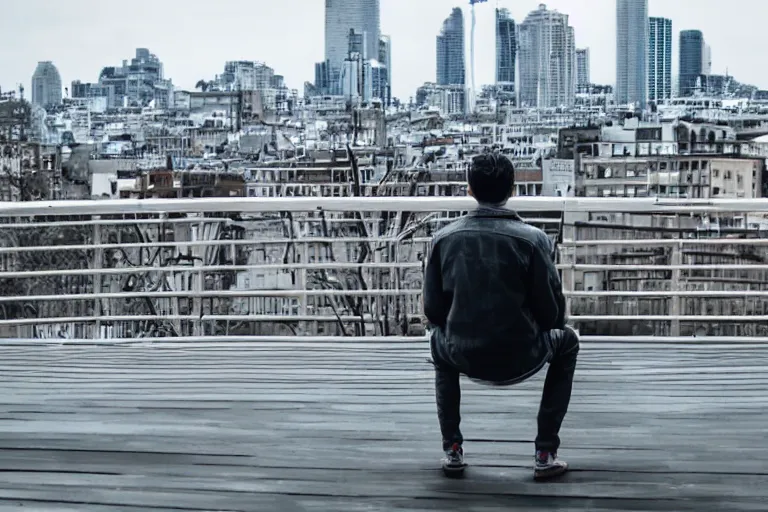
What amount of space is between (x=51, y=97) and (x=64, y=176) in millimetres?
19485

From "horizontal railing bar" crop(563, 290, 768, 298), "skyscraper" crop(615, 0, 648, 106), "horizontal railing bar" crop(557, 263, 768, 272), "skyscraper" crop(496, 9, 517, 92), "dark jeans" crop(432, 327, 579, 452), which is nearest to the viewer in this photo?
"dark jeans" crop(432, 327, 579, 452)

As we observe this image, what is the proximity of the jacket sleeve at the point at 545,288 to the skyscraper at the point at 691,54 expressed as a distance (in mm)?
73444

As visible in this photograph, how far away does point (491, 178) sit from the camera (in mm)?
2648

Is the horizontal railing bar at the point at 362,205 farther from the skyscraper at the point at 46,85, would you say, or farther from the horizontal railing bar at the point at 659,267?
the skyscraper at the point at 46,85

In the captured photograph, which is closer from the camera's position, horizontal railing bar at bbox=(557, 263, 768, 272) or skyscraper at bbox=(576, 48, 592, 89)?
horizontal railing bar at bbox=(557, 263, 768, 272)

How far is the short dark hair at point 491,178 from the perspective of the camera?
2639 millimetres

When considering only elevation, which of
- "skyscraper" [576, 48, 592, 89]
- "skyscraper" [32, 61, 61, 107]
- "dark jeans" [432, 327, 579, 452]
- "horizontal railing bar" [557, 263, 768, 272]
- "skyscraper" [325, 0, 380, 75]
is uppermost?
"skyscraper" [325, 0, 380, 75]

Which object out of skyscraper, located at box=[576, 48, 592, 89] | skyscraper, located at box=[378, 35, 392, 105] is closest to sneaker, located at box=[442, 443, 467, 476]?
skyscraper, located at box=[378, 35, 392, 105]

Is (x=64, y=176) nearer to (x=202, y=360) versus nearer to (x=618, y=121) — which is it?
(x=618, y=121)

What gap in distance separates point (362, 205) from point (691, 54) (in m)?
73.9

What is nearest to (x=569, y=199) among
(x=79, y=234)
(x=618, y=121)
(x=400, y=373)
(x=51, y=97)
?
(x=400, y=373)

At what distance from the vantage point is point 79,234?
2481 centimetres

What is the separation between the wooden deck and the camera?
263 cm

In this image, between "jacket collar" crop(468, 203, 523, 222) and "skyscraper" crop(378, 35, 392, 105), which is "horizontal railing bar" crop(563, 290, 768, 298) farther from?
"skyscraper" crop(378, 35, 392, 105)
